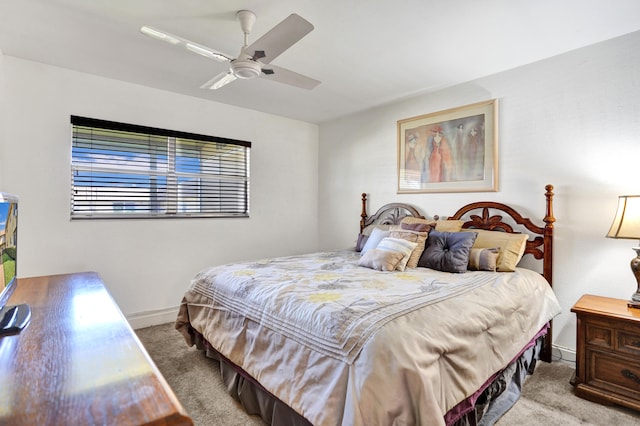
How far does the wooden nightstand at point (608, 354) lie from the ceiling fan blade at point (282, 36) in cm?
244

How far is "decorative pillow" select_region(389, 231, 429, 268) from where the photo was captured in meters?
2.70

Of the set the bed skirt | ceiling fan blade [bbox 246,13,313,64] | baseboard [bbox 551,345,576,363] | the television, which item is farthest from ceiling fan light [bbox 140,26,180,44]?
baseboard [bbox 551,345,576,363]

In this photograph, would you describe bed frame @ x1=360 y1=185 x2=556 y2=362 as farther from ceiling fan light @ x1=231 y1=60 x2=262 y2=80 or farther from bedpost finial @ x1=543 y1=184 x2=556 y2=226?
ceiling fan light @ x1=231 y1=60 x2=262 y2=80

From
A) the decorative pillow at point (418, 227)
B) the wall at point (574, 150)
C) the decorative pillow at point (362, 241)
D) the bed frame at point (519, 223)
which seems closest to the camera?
the wall at point (574, 150)

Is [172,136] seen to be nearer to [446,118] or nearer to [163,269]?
[163,269]

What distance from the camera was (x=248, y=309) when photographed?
1.94 meters

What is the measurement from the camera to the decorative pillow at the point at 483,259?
8.31ft

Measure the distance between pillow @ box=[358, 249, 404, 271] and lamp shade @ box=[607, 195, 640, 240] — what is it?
140 cm

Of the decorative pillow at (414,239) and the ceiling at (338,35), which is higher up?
the ceiling at (338,35)

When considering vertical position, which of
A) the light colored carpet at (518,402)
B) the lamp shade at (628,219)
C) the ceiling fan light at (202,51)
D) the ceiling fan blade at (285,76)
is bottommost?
the light colored carpet at (518,402)

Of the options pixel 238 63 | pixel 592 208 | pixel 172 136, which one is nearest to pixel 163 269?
pixel 172 136

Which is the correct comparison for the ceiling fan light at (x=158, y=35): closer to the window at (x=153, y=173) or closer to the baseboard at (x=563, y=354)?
the window at (x=153, y=173)

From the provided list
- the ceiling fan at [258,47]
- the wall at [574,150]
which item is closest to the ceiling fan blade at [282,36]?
the ceiling fan at [258,47]

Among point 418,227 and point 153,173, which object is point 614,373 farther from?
point 153,173
